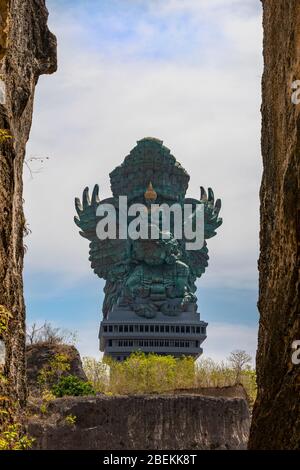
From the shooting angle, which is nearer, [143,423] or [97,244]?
[143,423]

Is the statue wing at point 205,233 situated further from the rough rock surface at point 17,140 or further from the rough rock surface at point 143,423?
the rough rock surface at point 17,140

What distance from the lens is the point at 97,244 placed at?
123 meters

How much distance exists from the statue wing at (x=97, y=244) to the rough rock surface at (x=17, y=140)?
9197 cm

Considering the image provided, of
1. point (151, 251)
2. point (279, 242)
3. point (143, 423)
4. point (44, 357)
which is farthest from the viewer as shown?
point (151, 251)

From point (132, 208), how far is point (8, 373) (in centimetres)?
9730

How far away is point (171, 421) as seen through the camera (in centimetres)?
5175

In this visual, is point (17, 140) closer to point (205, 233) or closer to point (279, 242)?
point (279, 242)

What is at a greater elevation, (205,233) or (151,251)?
(205,233)

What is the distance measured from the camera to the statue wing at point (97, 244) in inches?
4786

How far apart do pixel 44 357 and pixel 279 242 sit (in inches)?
1843

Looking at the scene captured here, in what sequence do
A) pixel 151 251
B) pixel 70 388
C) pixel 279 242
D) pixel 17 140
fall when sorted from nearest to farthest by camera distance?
pixel 279 242
pixel 17 140
pixel 70 388
pixel 151 251

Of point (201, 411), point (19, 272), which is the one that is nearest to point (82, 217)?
point (201, 411)

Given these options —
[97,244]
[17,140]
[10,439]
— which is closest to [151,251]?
[97,244]

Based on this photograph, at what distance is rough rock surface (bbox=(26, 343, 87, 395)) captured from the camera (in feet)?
212
